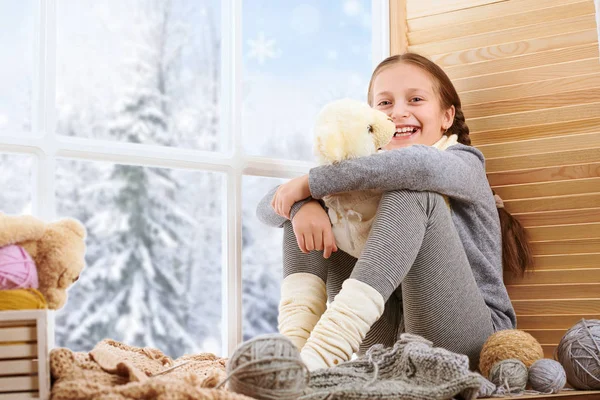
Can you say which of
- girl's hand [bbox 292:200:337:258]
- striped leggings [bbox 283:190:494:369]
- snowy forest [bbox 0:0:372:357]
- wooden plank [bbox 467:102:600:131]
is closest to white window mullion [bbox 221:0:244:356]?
snowy forest [bbox 0:0:372:357]

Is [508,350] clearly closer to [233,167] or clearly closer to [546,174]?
[546,174]

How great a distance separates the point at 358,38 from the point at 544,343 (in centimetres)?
94

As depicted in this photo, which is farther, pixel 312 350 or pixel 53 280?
pixel 312 350

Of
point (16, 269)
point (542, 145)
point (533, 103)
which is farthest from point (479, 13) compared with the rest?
point (16, 269)

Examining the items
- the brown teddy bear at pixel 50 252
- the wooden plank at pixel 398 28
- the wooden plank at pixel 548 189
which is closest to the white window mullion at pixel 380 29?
the wooden plank at pixel 398 28

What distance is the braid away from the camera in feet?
6.28

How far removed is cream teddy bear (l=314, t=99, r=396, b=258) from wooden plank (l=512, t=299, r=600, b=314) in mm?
557

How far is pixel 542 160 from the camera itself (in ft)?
6.29

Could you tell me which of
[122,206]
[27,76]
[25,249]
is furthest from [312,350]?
[27,76]

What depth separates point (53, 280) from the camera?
3.53ft

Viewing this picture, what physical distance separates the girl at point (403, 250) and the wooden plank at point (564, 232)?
86mm

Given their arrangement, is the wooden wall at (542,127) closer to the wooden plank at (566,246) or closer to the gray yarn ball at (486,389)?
the wooden plank at (566,246)

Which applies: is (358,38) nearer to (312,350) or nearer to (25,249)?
(312,350)

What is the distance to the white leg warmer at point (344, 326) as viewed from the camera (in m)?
1.29
